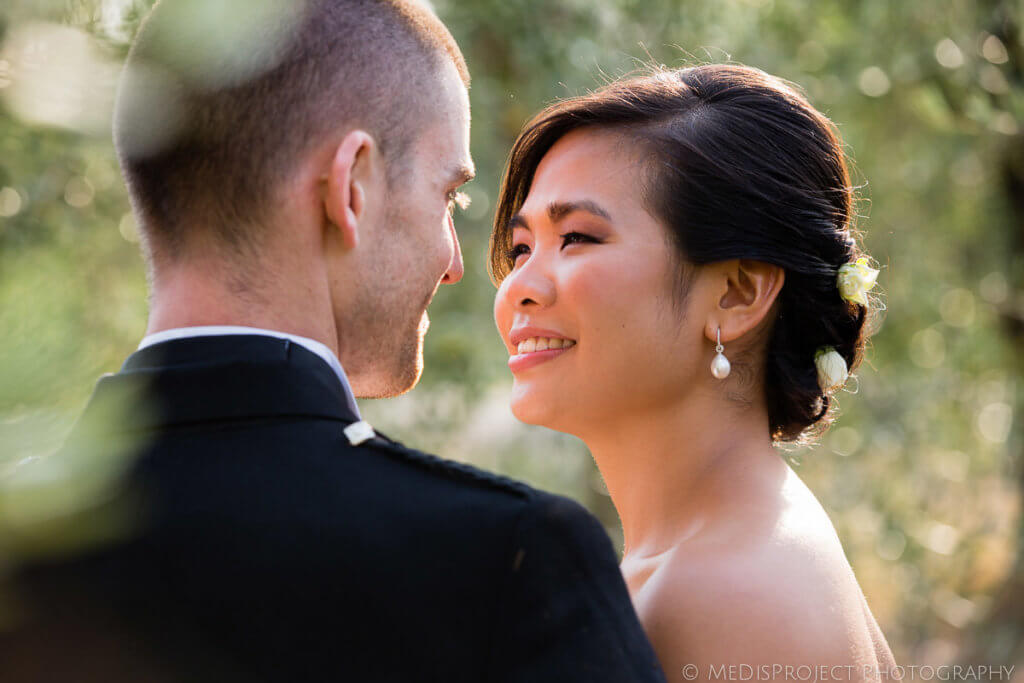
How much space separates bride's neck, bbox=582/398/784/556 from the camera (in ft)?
7.96

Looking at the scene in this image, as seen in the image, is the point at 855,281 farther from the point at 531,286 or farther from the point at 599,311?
the point at 531,286

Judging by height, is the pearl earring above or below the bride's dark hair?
below

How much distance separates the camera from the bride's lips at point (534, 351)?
8.17 feet

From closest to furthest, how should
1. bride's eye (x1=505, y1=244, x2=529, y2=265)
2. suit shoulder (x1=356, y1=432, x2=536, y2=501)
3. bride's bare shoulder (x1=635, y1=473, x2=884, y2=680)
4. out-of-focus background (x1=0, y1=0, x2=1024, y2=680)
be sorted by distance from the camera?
suit shoulder (x1=356, y1=432, x2=536, y2=501), bride's bare shoulder (x1=635, y1=473, x2=884, y2=680), bride's eye (x1=505, y1=244, x2=529, y2=265), out-of-focus background (x1=0, y1=0, x2=1024, y2=680)

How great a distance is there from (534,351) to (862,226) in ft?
18.0

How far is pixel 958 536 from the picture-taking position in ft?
28.9

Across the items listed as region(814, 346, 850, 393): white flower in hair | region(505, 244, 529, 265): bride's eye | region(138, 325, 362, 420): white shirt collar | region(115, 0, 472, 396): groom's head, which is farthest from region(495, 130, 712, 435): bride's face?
region(138, 325, 362, 420): white shirt collar

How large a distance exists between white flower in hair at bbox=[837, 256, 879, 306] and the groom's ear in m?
1.36

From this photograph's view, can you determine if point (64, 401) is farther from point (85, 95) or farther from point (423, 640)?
point (85, 95)

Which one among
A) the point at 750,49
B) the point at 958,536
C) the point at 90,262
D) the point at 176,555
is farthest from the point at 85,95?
the point at 958,536

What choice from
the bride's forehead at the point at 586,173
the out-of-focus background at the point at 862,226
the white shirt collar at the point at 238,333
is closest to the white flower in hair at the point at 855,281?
the bride's forehead at the point at 586,173

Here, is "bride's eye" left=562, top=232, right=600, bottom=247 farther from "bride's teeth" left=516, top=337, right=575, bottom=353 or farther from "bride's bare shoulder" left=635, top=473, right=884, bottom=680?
"bride's bare shoulder" left=635, top=473, right=884, bottom=680

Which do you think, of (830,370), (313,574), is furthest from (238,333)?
(830,370)

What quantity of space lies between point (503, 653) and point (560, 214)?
4.42ft
